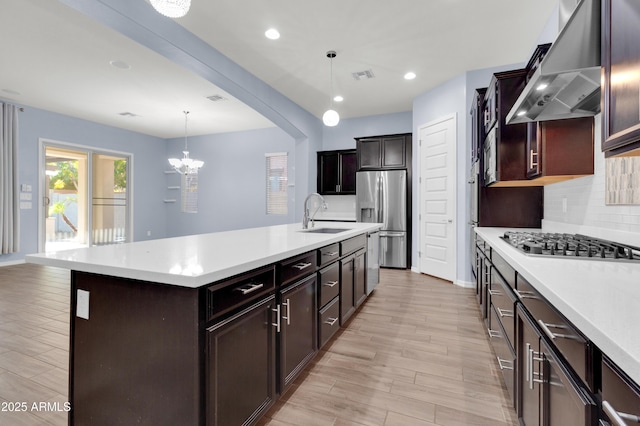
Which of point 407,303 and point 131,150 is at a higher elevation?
point 131,150

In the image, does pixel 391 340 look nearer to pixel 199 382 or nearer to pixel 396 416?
pixel 396 416

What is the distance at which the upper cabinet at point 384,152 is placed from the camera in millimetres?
5527

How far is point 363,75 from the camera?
4453 millimetres

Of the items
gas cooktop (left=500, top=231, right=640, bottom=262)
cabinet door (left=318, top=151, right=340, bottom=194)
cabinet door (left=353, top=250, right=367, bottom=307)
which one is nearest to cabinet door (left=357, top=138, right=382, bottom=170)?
cabinet door (left=318, top=151, right=340, bottom=194)

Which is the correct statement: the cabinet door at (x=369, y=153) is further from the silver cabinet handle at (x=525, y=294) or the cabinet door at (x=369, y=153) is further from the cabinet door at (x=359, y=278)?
the silver cabinet handle at (x=525, y=294)

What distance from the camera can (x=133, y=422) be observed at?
1.25 metres

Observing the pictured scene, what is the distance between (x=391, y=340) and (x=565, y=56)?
7.25ft

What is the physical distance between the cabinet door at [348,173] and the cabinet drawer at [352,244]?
10.0 feet


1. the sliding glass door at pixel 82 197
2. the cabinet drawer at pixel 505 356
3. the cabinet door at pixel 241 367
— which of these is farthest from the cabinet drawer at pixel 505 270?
the sliding glass door at pixel 82 197

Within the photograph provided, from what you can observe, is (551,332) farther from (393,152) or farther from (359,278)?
(393,152)

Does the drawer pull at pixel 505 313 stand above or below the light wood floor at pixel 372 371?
above

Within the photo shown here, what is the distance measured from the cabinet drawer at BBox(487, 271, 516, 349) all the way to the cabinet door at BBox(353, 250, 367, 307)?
4.00 ft

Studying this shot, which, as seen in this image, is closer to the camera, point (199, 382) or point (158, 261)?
point (199, 382)

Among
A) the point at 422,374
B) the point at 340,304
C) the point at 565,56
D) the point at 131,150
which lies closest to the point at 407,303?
the point at 340,304
